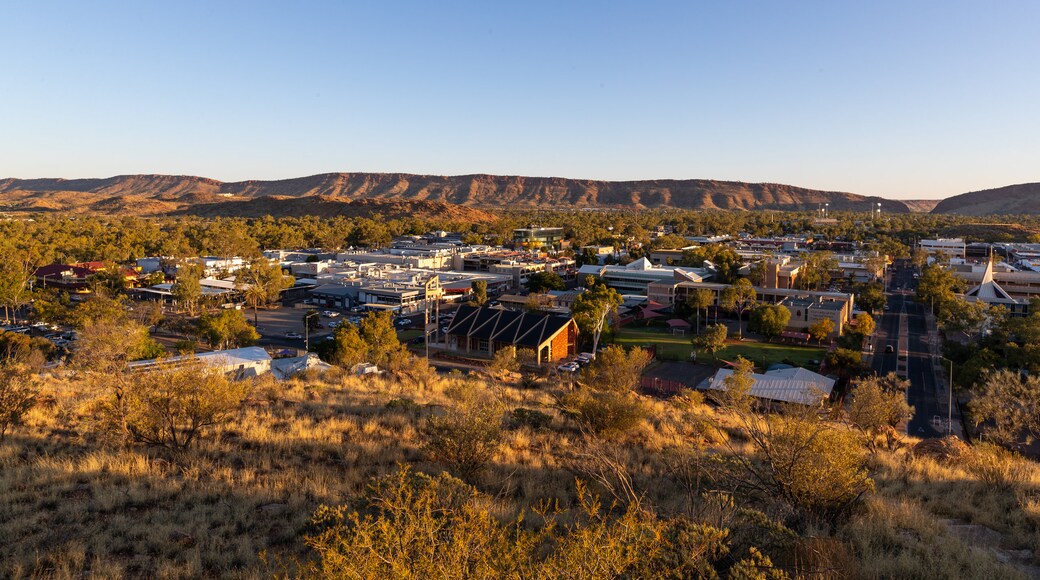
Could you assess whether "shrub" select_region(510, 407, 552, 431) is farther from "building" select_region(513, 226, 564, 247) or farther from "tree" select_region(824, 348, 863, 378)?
"building" select_region(513, 226, 564, 247)

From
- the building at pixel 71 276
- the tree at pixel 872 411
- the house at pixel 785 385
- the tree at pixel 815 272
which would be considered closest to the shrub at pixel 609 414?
the tree at pixel 872 411

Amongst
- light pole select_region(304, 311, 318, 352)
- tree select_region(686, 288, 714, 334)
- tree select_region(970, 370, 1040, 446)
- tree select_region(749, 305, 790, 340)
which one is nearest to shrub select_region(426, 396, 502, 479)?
tree select_region(970, 370, 1040, 446)

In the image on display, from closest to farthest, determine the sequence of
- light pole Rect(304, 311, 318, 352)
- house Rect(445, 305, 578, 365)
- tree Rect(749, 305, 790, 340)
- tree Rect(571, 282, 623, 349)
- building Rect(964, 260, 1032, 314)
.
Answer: house Rect(445, 305, 578, 365) → tree Rect(571, 282, 623, 349) → light pole Rect(304, 311, 318, 352) → tree Rect(749, 305, 790, 340) → building Rect(964, 260, 1032, 314)

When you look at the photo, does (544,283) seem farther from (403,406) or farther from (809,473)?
(809,473)

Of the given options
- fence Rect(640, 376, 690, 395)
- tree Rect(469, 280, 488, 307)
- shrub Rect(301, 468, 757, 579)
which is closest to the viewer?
shrub Rect(301, 468, 757, 579)

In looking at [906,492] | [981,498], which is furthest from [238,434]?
[981,498]

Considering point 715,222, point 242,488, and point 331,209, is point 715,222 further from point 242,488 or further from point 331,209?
point 242,488

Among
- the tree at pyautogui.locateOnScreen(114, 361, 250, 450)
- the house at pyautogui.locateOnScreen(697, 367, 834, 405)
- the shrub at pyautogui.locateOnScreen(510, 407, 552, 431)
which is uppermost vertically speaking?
the tree at pyautogui.locateOnScreen(114, 361, 250, 450)
